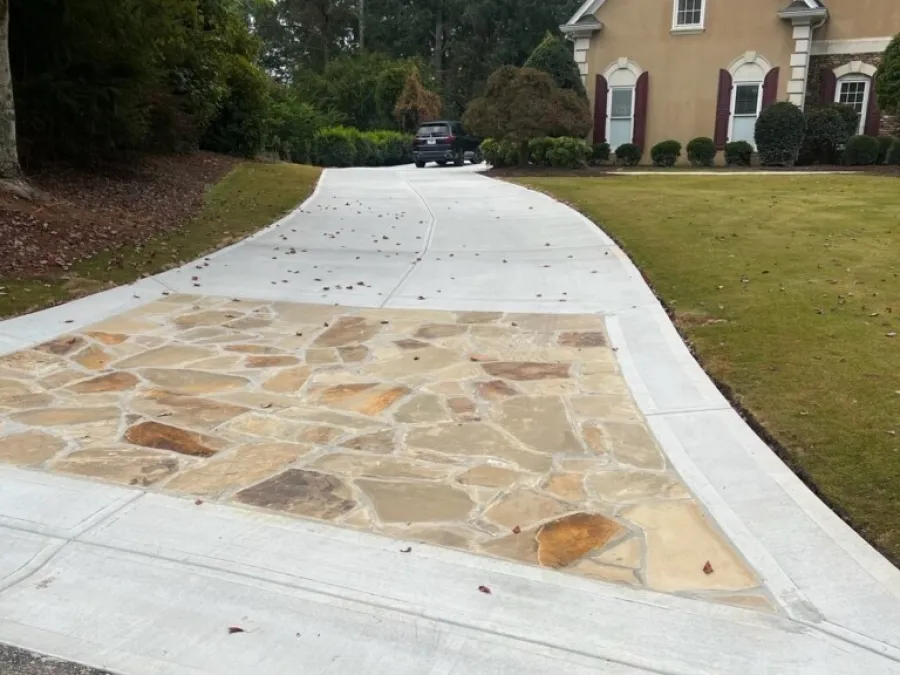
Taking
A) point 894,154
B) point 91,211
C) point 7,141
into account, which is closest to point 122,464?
point 91,211

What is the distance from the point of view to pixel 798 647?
2.60 meters

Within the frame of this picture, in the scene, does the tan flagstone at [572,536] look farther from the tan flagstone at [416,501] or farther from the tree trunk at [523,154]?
the tree trunk at [523,154]

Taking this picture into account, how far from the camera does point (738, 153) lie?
2227cm

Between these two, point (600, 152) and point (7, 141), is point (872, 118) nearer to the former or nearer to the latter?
point (600, 152)

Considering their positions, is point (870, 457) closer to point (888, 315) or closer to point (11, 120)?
point (888, 315)

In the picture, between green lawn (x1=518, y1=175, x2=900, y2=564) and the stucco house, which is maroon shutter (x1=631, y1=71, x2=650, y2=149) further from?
green lawn (x1=518, y1=175, x2=900, y2=564)

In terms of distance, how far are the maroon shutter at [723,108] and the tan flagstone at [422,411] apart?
2062 cm

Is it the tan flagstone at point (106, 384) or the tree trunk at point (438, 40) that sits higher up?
the tree trunk at point (438, 40)

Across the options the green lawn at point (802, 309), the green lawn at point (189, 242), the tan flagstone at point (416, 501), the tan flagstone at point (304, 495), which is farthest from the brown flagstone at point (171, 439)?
the green lawn at point (189, 242)

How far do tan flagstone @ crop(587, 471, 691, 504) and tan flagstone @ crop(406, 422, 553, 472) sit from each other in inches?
12.1

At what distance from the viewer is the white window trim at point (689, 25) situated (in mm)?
22609

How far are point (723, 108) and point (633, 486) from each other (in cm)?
2164

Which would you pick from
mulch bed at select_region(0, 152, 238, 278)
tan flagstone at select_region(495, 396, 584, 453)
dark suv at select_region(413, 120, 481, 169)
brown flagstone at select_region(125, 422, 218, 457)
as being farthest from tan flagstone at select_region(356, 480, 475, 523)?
dark suv at select_region(413, 120, 481, 169)

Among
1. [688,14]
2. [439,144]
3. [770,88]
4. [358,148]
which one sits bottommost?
[358,148]
